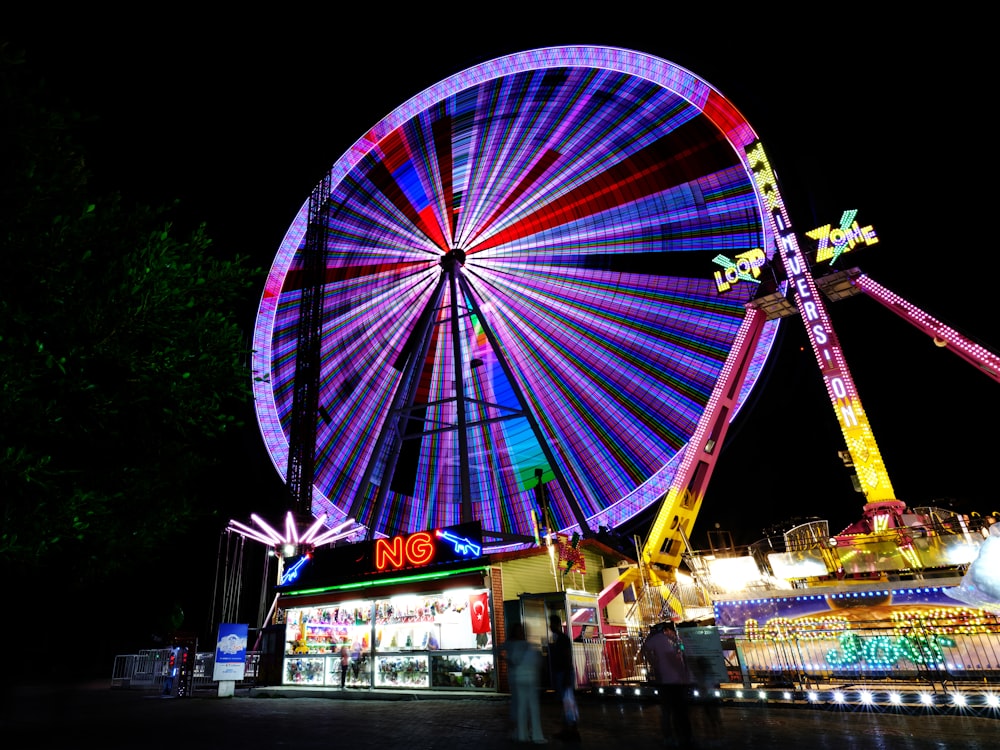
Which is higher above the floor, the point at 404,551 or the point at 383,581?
the point at 404,551

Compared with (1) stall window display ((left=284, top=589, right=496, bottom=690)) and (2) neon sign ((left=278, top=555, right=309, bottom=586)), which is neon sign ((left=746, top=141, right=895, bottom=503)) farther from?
(2) neon sign ((left=278, top=555, right=309, bottom=586))

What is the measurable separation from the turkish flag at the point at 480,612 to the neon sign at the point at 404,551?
1.47m

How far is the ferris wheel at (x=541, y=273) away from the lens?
69.2ft

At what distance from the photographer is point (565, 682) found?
666 centimetres

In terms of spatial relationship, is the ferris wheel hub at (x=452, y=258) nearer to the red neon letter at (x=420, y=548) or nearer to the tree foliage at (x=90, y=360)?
the red neon letter at (x=420, y=548)

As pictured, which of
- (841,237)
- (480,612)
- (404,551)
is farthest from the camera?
(841,237)

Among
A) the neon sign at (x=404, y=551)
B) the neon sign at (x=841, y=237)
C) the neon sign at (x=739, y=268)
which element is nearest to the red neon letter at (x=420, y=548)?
the neon sign at (x=404, y=551)

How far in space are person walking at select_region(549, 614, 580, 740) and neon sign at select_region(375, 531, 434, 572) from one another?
22.6ft

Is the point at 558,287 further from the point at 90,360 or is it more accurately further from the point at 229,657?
the point at 90,360

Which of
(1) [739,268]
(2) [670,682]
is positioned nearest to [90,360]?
(2) [670,682]

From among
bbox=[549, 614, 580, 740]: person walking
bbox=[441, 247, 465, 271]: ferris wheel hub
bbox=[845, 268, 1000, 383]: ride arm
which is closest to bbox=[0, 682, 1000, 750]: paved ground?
bbox=[549, 614, 580, 740]: person walking

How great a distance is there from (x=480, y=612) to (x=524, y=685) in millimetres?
6753

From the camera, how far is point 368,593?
1420 cm

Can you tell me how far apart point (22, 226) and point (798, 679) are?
12.7m
